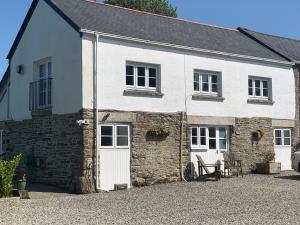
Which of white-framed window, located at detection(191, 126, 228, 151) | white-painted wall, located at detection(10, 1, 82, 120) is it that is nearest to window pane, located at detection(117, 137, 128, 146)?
white-painted wall, located at detection(10, 1, 82, 120)

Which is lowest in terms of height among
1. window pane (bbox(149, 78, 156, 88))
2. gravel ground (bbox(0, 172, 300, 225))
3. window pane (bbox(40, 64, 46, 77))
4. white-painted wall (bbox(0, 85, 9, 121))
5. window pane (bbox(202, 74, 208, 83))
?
gravel ground (bbox(0, 172, 300, 225))

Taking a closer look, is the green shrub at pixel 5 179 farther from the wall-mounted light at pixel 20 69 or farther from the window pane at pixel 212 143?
the window pane at pixel 212 143

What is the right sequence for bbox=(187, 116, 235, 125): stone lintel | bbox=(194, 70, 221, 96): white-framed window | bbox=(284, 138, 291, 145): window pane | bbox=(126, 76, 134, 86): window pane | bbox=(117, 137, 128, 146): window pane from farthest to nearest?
bbox=(284, 138, 291, 145): window pane < bbox=(194, 70, 221, 96): white-framed window < bbox=(187, 116, 235, 125): stone lintel < bbox=(126, 76, 134, 86): window pane < bbox=(117, 137, 128, 146): window pane

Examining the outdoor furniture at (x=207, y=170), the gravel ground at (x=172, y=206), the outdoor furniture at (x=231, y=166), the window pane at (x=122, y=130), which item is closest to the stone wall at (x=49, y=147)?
the window pane at (x=122, y=130)

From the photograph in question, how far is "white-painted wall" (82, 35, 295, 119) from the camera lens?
14758 millimetres

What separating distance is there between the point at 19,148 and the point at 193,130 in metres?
6.86

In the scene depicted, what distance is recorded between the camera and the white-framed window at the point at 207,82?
17516 millimetres

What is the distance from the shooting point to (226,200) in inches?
460

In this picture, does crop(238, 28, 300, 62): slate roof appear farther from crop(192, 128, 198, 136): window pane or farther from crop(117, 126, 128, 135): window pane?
crop(117, 126, 128, 135): window pane

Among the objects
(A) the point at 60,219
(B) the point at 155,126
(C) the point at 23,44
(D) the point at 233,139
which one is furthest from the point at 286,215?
(C) the point at 23,44

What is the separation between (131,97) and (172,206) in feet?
17.7

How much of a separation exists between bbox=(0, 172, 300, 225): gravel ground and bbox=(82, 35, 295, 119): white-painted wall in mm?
3077

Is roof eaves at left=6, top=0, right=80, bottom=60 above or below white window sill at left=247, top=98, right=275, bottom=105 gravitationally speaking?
above

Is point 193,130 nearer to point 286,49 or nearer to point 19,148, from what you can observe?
point 19,148
